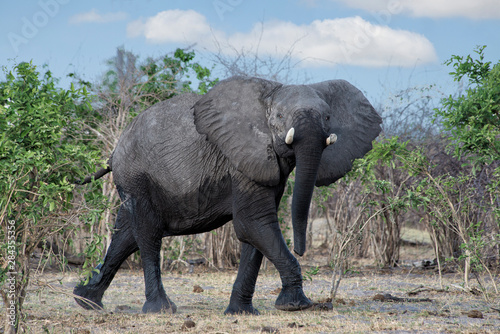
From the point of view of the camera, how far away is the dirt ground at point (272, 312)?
20.3 feet

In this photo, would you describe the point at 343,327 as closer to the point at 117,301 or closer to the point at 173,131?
the point at 173,131

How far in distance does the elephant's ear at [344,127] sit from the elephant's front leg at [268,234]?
0.63 m

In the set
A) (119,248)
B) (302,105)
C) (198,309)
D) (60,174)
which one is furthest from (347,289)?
(60,174)

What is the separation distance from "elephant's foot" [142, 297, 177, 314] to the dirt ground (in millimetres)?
100

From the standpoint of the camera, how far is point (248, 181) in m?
6.94

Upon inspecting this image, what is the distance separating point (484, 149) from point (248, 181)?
3.02 m

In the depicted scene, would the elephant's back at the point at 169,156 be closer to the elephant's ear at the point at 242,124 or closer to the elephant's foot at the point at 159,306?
the elephant's ear at the point at 242,124

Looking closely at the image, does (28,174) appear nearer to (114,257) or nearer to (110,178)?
(114,257)

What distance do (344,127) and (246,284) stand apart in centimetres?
213

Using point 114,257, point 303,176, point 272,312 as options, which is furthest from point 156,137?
point 272,312

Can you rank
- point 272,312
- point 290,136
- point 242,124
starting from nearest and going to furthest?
point 290,136 → point 242,124 → point 272,312

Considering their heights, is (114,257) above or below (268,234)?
below

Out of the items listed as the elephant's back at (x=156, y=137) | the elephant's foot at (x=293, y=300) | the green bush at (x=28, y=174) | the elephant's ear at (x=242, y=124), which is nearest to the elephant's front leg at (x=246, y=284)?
the elephant's foot at (x=293, y=300)

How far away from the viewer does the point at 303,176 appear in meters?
6.34
